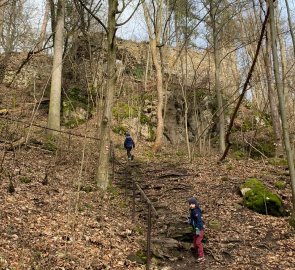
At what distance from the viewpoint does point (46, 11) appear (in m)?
22.4

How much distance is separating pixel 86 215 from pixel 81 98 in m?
16.2

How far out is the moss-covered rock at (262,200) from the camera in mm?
9961

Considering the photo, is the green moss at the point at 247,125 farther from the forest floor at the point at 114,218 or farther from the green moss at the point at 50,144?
the green moss at the point at 50,144

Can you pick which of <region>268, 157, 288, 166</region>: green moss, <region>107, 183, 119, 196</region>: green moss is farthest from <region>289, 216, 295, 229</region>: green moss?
<region>268, 157, 288, 166</region>: green moss

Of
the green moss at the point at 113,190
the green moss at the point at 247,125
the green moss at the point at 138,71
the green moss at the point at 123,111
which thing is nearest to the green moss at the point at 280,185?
the green moss at the point at 113,190

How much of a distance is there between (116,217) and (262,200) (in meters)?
4.22

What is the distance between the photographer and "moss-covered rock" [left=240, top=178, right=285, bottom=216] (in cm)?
996

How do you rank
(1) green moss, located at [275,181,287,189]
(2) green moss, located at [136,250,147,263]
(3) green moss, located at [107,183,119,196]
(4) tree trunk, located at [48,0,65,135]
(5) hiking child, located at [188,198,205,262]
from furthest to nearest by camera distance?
(4) tree trunk, located at [48,0,65,135] → (1) green moss, located at [275,181,287,189] → (3) green moss, located at [107,183,119,196] → (5) hiking child, located at [188,198,205,262] → (2) green moss, located at [136,250,147,263]

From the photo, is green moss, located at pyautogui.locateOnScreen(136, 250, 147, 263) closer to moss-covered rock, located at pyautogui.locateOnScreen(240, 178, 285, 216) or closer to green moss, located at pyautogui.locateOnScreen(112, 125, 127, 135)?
moss-covered rock, located at pyautogui.locateOnScreen(240, 178, 285, 216)

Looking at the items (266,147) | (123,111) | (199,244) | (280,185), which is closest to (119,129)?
(123,111)

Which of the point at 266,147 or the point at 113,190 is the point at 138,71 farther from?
the point at 113,190

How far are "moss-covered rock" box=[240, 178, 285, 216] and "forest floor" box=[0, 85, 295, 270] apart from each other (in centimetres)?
23

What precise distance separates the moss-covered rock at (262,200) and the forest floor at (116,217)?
232mm

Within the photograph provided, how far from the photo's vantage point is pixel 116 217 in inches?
363
